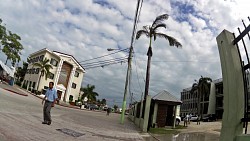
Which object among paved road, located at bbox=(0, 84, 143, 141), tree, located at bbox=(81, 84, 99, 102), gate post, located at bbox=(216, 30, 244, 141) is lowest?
paved road, located at bbox=(0, 84, 143, 141)

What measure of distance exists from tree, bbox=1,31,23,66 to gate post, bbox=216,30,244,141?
4177cm

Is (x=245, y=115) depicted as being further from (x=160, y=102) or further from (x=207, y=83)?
(x=207, y=83)

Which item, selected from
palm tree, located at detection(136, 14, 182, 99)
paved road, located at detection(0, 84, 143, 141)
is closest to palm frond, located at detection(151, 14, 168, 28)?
palm tree, located at detection(136, 14, 182, 99)

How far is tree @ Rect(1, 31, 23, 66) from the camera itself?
41.1 metres

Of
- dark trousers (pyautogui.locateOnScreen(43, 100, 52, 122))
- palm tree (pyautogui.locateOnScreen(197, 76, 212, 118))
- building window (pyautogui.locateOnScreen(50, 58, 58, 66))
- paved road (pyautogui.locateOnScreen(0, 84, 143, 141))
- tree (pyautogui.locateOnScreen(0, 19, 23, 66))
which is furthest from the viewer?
palm tree (pyautogui.locateOnScreen(197, 76, 212, 118))

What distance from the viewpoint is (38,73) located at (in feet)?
171

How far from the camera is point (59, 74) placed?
5481 cm

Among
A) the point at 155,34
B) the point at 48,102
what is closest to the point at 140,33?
the point at 155,34

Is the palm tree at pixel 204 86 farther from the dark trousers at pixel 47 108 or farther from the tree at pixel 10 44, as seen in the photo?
the dark trousers at pixel 47 108

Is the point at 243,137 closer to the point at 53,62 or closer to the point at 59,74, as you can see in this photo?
the point at 59,74

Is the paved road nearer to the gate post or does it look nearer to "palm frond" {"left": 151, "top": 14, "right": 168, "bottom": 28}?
the gate post

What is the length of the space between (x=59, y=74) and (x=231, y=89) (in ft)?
172

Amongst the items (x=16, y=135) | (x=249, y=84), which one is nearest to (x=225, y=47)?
(x=249, y=84)

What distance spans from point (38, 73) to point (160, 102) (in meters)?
37.5
